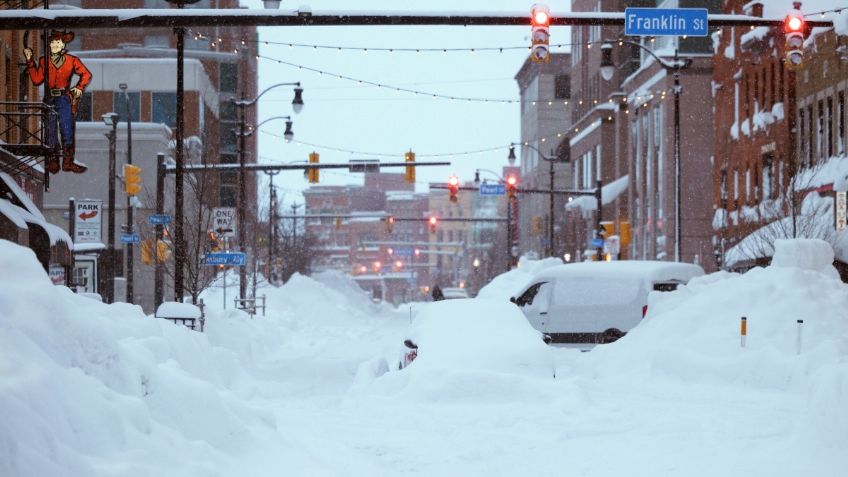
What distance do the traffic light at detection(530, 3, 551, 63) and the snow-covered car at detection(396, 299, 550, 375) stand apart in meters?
3.90

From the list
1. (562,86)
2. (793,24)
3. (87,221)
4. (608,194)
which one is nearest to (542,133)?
(562,86)

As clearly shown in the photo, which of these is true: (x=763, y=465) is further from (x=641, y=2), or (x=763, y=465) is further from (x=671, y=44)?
(x=641, y=2)

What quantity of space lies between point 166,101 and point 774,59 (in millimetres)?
39576

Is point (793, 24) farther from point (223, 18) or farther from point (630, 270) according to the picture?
point (223, 18)

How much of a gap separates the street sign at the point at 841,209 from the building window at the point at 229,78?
210 ft

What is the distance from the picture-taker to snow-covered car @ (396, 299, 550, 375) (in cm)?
1508

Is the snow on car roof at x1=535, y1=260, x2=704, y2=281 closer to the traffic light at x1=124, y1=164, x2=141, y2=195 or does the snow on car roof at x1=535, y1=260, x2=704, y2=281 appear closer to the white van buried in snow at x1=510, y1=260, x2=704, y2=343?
the white van buried in snow at x1=510, y1=260, x2=704, y2=343

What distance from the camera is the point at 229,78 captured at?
93.2 m

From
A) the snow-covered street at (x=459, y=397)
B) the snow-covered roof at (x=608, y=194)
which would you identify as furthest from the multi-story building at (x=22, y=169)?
the snow-covered roof at (x=608, y=194)

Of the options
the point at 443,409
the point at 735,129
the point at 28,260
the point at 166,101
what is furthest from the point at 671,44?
the point at 28,260

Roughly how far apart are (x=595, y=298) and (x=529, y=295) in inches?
66.3

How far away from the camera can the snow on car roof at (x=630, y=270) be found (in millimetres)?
25689

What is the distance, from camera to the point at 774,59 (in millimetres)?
46562

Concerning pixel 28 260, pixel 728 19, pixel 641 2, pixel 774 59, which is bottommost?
pixel 28 260
